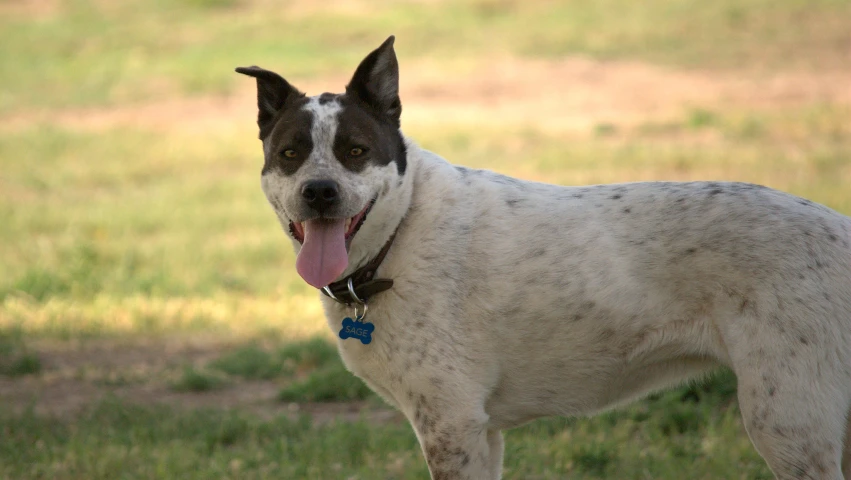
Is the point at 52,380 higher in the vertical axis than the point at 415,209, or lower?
lower

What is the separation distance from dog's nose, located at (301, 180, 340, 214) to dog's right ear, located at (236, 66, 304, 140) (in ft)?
1.81

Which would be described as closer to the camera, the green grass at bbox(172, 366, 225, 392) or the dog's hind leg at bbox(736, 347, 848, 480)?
the dog's hind leg at bbox(736, 347, 848, 480)

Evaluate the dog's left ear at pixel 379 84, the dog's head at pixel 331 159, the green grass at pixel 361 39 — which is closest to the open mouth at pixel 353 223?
the dog's head at pixel 331 159

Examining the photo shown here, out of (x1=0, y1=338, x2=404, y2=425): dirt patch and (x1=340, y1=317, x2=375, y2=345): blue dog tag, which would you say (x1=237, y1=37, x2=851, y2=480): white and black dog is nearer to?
(x1=340, y1=317, x2=375, y2=345): blue dog tag

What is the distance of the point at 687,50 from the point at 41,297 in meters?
13.9

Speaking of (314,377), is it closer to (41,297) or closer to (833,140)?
(41,297)

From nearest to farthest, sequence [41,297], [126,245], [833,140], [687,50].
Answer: [41,297] → [126,245] → [833,140] → [687,50]

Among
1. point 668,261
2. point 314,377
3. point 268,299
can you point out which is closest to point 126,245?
point 268,299

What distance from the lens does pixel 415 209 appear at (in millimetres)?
4277

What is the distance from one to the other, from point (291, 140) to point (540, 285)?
1.13m

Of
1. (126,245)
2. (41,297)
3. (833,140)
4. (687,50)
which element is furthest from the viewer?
(687,50)

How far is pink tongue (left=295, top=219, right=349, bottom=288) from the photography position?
399 cm

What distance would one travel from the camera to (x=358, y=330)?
412cm

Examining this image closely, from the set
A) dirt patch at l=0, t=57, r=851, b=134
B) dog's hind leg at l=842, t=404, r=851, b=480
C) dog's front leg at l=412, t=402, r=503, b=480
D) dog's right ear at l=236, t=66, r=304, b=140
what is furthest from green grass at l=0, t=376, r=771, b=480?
dirt patch at l=0, t=57, r=851, b=134
